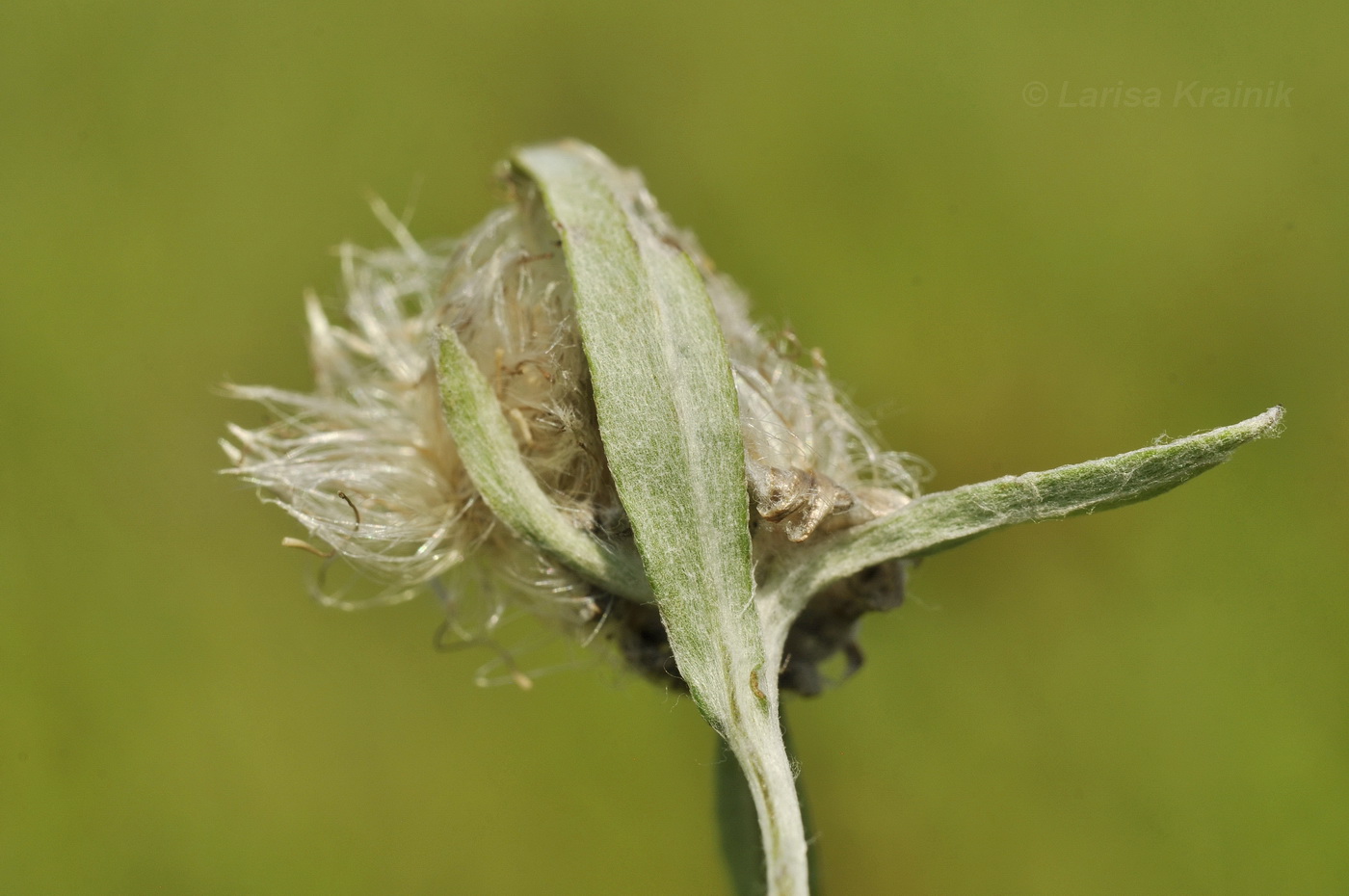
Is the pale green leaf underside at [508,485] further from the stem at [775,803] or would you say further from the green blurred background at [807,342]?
the green blurred background at [807,342]

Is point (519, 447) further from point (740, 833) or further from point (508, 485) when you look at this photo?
point (740, 833)

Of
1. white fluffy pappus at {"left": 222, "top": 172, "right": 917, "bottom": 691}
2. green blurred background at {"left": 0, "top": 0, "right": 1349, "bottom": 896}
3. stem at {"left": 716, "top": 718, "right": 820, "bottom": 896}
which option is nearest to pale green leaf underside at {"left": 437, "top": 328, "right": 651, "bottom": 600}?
white fluffy pappus at {"left": 222, "top": 172, "right": 917, "bottom": 691}

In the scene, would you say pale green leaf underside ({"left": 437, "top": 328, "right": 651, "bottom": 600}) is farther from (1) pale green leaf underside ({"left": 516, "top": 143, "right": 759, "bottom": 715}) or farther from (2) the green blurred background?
(2) the green blurred background

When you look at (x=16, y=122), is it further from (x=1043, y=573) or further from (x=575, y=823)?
(x=1043, y=573)

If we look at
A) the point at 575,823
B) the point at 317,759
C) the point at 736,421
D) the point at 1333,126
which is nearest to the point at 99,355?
the point at 317,759

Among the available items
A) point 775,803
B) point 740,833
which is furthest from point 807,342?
point 775,803

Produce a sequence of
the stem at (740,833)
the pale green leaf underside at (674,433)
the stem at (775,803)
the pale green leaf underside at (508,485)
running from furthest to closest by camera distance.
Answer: the stem at (740,833), the pale green leaf underside at (508,485), the pale green leaf underside at (674,433), the stem at (775,803)

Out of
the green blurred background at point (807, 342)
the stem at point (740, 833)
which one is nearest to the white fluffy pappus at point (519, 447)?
the stem at point (740, 833)
